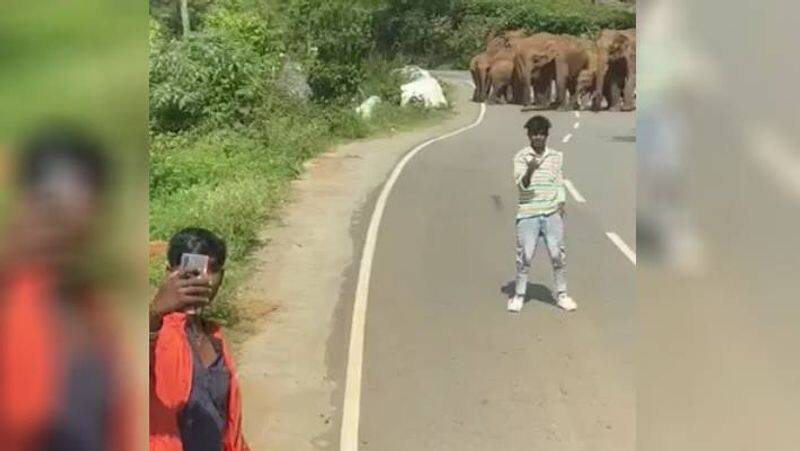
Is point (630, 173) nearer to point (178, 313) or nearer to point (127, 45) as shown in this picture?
point (178, 313)

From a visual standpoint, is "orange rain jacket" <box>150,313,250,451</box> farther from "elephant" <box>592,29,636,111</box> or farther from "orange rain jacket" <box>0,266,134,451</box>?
"elephant" <box>592,29,636,111</box>

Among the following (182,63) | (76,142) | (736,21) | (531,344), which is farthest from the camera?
(531,344)

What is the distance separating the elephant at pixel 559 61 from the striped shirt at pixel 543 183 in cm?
16

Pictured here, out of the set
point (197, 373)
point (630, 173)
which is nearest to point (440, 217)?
point (630, 173)

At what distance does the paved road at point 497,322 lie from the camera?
2.78m

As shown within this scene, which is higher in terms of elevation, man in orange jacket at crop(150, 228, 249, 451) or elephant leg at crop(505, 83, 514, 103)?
elephant leg at crop(505, 83, 514, 103)

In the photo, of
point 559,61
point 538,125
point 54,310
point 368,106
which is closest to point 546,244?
point 538,125

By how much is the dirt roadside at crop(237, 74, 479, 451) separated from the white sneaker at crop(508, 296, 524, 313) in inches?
18.2

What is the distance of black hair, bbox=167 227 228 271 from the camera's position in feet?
5.38

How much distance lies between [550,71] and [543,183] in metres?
0.34

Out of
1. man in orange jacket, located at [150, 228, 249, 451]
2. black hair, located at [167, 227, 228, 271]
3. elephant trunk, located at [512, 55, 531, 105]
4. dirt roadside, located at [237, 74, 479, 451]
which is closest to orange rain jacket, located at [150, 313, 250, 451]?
man in orange jacket, located at [150, 228, 249, 451]

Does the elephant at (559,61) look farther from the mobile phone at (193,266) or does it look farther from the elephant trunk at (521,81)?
the mobile phone at (193,266)

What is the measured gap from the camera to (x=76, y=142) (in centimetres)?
118

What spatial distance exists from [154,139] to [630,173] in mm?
1198
